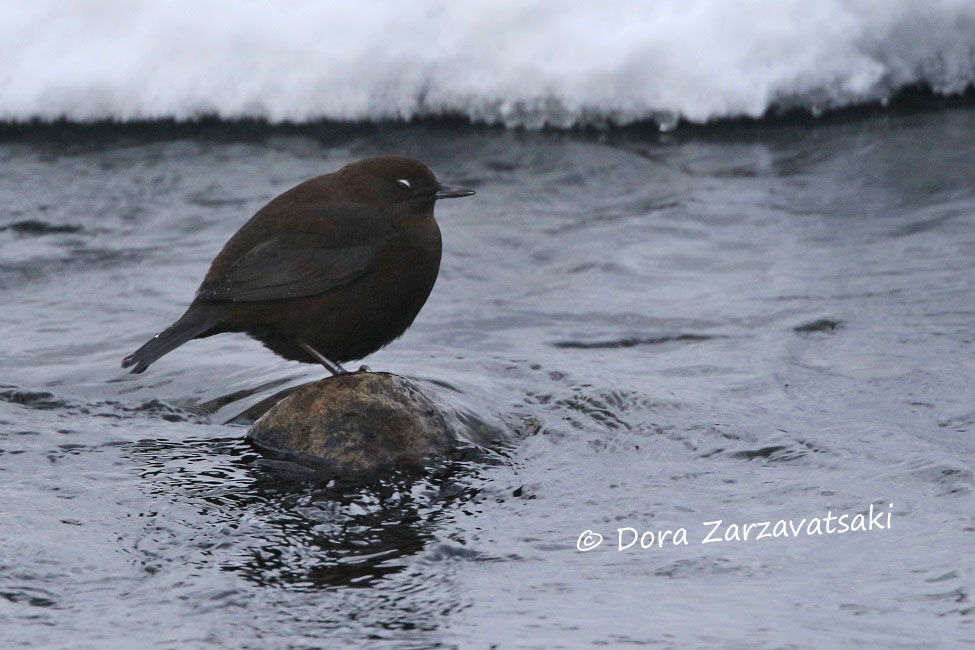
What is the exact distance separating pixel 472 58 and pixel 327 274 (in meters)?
4.40

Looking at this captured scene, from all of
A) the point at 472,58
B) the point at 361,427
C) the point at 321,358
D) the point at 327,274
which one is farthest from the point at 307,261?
the point at 472,58

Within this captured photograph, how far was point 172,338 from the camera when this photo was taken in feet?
14.4

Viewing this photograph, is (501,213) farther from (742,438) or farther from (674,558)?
(674,558)

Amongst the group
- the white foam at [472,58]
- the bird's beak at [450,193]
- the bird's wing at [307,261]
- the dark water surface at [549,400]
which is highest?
the white foam at [472,58]

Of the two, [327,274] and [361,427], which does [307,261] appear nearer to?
[327,274]

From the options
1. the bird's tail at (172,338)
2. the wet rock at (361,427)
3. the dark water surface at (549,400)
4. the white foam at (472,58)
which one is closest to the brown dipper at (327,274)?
the bird's tail at (172,338)

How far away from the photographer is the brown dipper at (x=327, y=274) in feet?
14.6

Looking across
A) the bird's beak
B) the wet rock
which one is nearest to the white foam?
the bird's beak

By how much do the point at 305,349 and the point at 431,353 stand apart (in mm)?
1089

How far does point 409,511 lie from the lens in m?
3.82

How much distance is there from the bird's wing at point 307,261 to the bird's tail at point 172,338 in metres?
0.06

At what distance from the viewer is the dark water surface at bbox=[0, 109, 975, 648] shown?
10.2 ft

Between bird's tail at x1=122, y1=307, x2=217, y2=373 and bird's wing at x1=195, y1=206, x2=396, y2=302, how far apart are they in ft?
0.19

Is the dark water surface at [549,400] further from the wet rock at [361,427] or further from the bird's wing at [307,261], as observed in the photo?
the bird's wing at [307,261]
